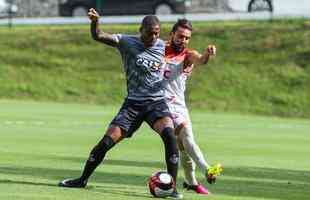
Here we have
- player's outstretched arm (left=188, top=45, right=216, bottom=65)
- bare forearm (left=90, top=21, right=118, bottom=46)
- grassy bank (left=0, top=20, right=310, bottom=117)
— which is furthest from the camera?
grassy bank (left=0, top=20, right=310, bottom=117)

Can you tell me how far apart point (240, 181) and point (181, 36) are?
290 centimetres

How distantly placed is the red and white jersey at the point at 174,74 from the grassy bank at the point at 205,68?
982 inches

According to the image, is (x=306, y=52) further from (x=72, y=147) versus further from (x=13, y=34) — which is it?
(x=72, y=147)

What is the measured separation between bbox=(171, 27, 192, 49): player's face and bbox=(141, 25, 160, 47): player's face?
0.34 meters

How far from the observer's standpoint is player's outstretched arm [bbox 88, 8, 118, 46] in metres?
13.5

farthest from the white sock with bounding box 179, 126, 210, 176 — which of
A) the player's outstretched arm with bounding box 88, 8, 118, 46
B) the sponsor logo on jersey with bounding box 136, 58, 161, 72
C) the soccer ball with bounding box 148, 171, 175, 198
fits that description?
the player's outstretched arm with bounding box 88, 8, 118, 46

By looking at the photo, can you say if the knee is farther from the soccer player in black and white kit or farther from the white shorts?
the white shorts

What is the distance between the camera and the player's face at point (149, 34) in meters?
13.7

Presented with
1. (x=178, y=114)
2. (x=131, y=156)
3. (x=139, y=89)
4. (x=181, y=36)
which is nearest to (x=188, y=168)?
(x=178, y=114)

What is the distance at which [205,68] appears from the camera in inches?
1683

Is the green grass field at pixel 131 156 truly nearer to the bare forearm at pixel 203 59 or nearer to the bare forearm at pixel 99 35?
the bare forearm at pixel 203 59

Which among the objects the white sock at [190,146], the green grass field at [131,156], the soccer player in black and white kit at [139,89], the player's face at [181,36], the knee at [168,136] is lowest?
the green grass field at [131,156]

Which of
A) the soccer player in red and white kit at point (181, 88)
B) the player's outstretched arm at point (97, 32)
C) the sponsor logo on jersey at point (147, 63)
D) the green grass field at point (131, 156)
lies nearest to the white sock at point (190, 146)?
the soccer player in red and white kit at point (181, 88)

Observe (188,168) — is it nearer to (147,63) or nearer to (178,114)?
(178,114)
